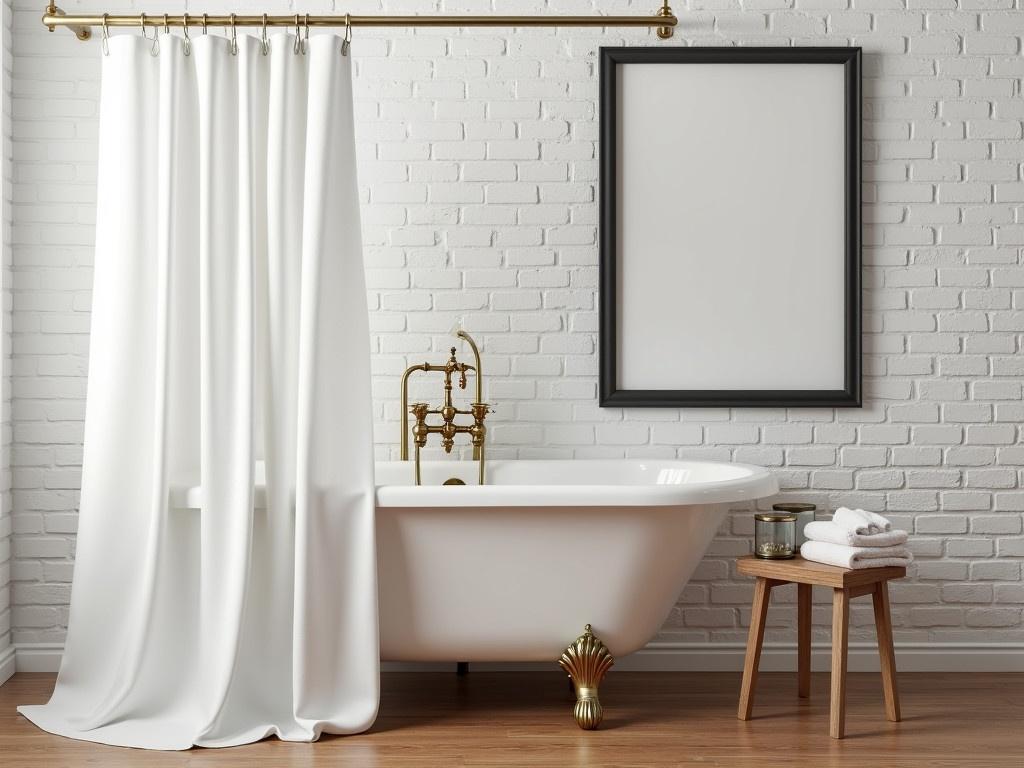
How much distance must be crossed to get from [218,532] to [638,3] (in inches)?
78.6

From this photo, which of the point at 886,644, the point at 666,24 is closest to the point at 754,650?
the point at 886,644

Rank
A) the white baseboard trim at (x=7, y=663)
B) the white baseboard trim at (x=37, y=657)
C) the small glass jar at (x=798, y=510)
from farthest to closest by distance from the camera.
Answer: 1. the white baseboard trim at (x=37, y=657)
2. the white baseboard trim at (x=7, y=663)
3. the small glass jar at (x=798, y=510)

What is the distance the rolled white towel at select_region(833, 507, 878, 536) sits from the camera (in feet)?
7.64

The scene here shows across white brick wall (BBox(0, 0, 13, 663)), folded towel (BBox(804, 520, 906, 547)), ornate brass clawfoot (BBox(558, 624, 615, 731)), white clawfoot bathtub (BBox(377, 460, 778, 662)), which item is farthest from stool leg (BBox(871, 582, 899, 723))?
white brick wall (BBox(0, 0, 13, 663))

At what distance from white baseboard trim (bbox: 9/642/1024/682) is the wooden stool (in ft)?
1.27

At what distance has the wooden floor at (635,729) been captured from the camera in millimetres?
2156

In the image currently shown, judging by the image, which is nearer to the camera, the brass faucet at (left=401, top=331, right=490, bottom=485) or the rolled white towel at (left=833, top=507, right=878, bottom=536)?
the rolled white towel at (left=833, top=507, right=878, bottom=536)

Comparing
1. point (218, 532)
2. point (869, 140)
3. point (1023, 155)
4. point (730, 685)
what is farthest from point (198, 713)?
point (1023, 155)

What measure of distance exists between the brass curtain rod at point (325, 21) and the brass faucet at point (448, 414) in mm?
882

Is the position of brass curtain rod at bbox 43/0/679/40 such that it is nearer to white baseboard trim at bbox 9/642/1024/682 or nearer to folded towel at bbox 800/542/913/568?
folded towel at bbox 800/542/913/568

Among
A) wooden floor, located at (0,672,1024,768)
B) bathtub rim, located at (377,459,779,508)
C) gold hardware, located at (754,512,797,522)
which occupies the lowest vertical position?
wooden floor, located at (0,672,1024,768)

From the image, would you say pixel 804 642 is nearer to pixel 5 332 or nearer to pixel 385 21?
pixel 385 21

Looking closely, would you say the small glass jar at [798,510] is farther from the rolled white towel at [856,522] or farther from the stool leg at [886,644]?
the stool leg at [886,644]

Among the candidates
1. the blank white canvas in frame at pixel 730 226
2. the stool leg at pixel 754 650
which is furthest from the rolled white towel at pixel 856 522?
the blank white canvas in frame at pixel 730 226
